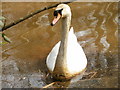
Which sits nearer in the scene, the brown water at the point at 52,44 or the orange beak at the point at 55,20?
the orange beak at the point at 55,20

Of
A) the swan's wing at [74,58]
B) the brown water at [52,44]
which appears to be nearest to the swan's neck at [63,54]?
the swan's wing at [74,58]

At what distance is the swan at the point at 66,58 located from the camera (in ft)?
14.5

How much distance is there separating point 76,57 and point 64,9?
89 centimetres

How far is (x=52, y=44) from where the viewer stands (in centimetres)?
609

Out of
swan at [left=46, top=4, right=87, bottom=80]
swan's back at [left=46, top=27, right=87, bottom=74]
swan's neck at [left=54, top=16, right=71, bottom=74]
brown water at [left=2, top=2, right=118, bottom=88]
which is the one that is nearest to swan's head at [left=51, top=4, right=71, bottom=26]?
swan at [left=46, top=4, right=87, bottom=80]

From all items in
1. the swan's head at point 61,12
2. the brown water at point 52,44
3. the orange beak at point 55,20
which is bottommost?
the brown water at point 52,44

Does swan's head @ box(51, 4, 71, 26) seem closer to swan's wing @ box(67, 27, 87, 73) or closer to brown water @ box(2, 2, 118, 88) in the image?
swan's wing @ box(67, 27, 87, 73)

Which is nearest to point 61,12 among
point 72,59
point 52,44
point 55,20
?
point 55,20

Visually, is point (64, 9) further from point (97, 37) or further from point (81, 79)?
point (97, 37)

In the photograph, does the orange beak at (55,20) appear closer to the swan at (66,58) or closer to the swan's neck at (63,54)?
the swan at (66,58)

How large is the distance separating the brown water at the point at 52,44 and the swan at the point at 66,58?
0.18 metres

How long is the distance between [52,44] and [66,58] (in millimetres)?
Result: 1561

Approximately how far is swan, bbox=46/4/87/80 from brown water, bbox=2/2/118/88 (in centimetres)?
18

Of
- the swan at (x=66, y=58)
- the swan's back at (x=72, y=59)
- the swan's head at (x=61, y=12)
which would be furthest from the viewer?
the swan's back at (x=72, y=59)
